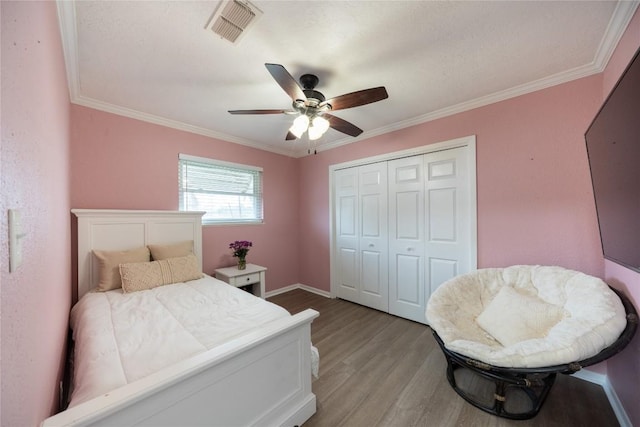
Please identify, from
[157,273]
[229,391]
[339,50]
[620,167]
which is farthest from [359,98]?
[157,273]

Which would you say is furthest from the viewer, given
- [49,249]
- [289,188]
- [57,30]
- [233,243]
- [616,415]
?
[289,188]

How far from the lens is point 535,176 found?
82.4 inches

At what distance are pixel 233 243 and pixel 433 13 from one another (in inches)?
121

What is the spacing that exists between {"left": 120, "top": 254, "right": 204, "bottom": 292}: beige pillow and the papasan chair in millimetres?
2216

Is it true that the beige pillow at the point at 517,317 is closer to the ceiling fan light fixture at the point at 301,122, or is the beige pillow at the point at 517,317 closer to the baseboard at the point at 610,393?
the baseboard at the point at 610,393

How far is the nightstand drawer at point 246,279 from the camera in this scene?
2.89m

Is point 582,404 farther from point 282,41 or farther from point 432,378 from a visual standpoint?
point 282,41

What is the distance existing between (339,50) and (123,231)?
2599mm

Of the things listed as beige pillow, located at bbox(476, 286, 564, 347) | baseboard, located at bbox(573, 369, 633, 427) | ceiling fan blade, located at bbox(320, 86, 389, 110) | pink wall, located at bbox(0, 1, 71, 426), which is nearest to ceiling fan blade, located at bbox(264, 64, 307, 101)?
ceiling fan blade, located at bbox(320, 86, 389, 110)

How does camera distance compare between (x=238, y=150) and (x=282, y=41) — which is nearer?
(x=282, y=41)

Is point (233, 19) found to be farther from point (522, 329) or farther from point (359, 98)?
point (522, 329)

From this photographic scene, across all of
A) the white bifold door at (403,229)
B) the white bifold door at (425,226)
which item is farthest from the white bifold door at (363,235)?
the white bifold door at (425,226)

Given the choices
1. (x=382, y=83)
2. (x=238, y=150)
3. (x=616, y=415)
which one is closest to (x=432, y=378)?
(x=616, y=415)

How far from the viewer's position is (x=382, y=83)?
81.3 inches
